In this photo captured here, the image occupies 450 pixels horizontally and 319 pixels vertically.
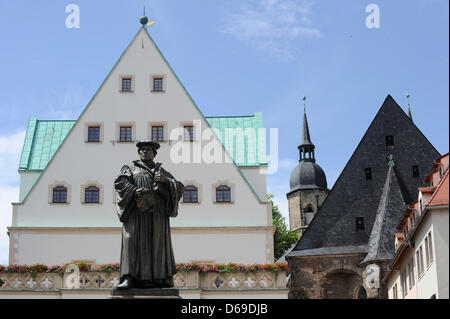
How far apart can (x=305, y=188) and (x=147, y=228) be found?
82.8 metres

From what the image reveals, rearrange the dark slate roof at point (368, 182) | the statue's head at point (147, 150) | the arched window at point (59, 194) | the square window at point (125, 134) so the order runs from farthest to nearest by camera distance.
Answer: the dark slate roof at point (368, 182) < the square window at point (125, 134) < the arched window at point (59, 194) < the statue's head at point (147, 150)

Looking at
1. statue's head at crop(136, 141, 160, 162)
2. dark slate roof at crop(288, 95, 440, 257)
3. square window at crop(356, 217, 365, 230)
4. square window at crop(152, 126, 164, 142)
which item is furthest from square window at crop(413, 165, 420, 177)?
statue's head at crop(136, 141, 160, 162)

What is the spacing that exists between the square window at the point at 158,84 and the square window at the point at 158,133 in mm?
1833

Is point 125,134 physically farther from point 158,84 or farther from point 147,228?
point 147,228

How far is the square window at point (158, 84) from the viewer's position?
37.0 m

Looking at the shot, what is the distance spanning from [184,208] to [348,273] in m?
13.4

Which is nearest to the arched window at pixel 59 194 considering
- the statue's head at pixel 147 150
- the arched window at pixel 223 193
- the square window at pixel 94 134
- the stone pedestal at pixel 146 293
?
the square window at pixel 94 134

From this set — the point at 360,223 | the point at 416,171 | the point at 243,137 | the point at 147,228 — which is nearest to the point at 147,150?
the point at 147,228

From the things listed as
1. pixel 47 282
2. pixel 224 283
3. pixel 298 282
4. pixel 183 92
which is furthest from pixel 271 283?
pixel 298 282

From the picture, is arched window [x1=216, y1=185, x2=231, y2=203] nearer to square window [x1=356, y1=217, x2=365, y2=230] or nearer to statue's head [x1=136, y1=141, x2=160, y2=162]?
square window [x1=356, y1=217, x2=365, y2=230]

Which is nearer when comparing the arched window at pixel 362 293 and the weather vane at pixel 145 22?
the weather vane at pixel 145 22

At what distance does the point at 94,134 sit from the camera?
3647cm

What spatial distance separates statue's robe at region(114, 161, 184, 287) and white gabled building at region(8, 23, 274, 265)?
24614 mm

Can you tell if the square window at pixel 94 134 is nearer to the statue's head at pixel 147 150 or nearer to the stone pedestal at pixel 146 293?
the statue's head at pixel 147 150
